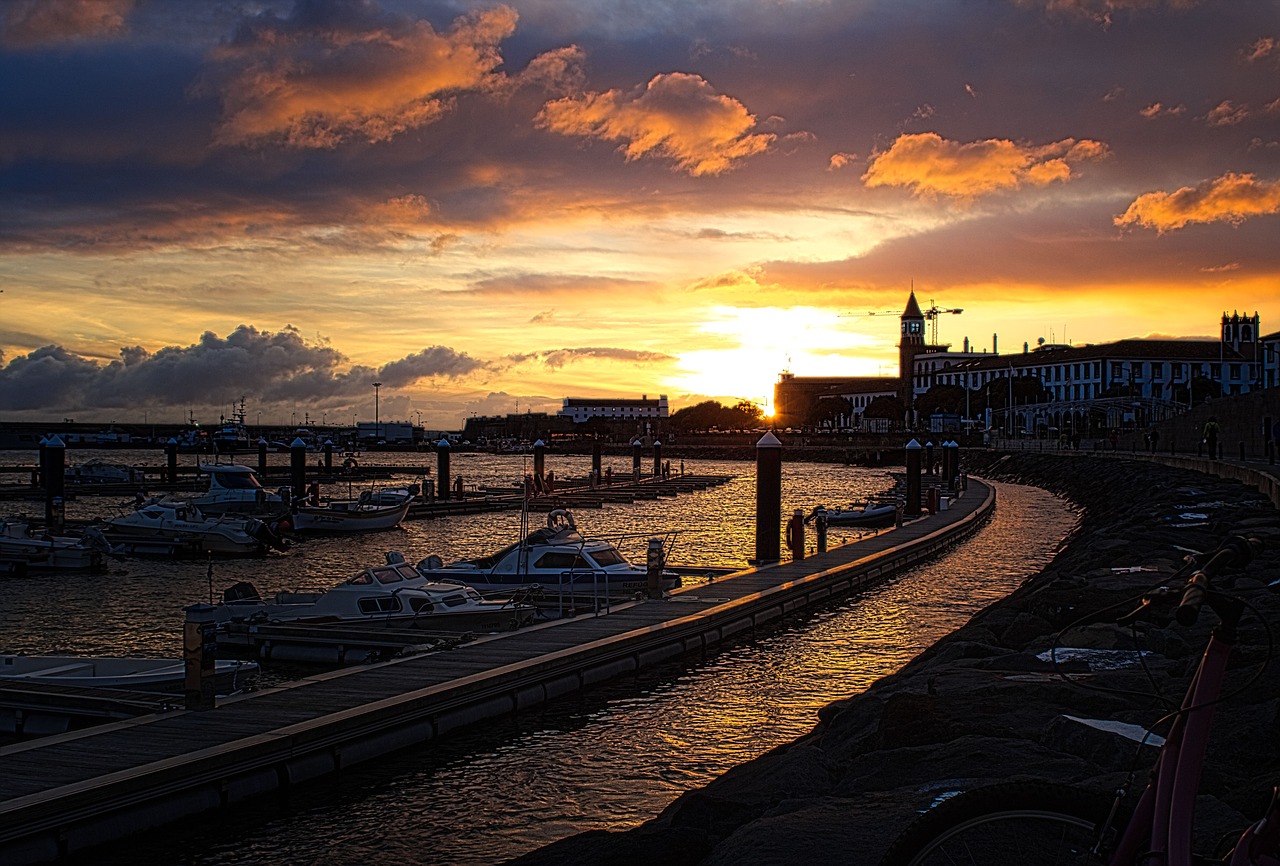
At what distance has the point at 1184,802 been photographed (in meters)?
4.04

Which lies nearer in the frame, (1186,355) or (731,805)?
(731,805)

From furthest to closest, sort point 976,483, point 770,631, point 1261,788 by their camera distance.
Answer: point 976,483
point 770,631
point 1261,788

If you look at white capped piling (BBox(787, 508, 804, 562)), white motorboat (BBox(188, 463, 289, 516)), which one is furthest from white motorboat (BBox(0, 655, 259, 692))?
white motorboat (BBox(188, 463, 289, 516))

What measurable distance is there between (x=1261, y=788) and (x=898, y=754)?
10.7ft

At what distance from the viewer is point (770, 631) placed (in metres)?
24.1

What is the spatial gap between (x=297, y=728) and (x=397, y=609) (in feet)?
30.6

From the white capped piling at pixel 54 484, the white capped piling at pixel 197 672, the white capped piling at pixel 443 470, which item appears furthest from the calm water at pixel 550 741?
the white capped piling at pixel 443 470

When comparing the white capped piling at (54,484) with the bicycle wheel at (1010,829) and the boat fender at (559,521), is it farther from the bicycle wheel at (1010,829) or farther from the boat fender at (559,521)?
the bicycle wheel at (1010,829)

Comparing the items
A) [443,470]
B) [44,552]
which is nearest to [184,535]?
[44,552]

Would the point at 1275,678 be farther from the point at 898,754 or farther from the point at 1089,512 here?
the point at 1089,512

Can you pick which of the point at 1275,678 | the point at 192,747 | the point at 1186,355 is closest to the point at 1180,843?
the point at 1275,678

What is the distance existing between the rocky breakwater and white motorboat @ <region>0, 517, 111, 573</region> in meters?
30.5

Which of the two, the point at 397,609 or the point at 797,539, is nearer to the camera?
the point at 397,609

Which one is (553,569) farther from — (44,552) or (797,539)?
(44,552)
